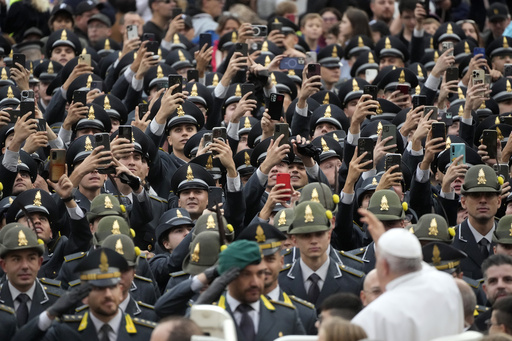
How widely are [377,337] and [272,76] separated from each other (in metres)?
8.63

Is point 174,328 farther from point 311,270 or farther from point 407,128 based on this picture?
point 407,128

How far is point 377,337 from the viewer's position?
7.97 meters

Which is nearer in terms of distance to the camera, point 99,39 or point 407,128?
point 407,128

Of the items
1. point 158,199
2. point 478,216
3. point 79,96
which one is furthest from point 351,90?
point 478,216

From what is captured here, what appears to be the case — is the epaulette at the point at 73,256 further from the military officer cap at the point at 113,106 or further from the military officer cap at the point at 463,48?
the military officer cap at the point at 463,48

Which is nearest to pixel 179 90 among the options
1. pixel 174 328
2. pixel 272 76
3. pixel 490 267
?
pixel 272 76

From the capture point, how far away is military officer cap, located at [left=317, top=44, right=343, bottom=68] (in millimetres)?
18156

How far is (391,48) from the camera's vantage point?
18125 mm

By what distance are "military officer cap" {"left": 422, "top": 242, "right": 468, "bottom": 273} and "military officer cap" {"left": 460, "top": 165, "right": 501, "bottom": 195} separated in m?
1.89

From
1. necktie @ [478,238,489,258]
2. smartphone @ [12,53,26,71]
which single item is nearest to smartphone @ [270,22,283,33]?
smartphone @ [12,53,26,71]

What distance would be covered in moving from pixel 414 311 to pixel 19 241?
395 cm

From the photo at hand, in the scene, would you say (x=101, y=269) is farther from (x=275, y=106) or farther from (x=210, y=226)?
(x=275, y=106)

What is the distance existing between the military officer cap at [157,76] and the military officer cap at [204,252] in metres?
6.25

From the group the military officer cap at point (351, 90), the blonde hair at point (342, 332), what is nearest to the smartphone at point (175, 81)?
the military officer cap at point (351, 90)
